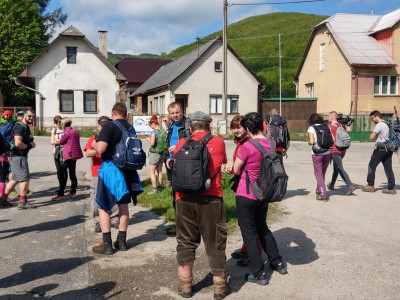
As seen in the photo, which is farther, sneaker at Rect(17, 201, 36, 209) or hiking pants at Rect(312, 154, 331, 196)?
hiking pants at Rect(312, 154, 331, 196)

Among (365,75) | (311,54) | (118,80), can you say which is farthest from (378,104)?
(118,80)

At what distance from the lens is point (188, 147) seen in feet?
14.1

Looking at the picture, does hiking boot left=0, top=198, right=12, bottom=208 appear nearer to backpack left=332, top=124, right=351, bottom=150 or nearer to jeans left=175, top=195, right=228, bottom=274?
jeans left=175, top=195, right=228, bottom=274

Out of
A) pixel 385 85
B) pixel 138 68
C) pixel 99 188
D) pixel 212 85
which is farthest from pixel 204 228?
pixel 138 68

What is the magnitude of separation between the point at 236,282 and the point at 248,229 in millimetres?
585

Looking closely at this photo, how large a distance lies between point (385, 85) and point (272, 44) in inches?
2062

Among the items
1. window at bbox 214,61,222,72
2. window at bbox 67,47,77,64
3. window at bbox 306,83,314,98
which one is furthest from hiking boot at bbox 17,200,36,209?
window at bbox 306,83,314,98

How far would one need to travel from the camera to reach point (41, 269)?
514 cm

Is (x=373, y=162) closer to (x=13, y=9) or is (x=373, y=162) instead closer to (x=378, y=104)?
(x=378, y=104)

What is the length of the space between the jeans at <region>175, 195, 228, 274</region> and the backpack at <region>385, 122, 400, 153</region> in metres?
6.41

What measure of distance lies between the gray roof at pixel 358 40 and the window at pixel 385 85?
1.19m

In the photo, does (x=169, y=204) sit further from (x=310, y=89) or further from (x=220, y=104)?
(x=310, y=89)

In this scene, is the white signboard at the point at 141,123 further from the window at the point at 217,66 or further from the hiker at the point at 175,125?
the hiker at the point at 175,125

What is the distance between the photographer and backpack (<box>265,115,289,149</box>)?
8.12m
